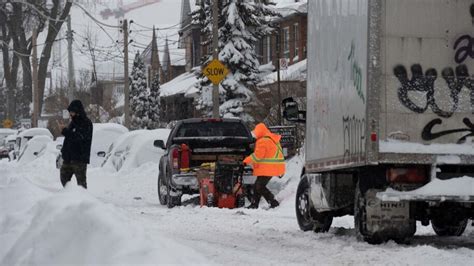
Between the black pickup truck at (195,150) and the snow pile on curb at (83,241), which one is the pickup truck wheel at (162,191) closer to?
the black pickup truck at (195,150)

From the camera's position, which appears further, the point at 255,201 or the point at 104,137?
the point at 104,137

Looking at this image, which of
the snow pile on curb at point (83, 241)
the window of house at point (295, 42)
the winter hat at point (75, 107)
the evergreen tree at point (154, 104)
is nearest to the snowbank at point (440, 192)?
the snow pile on curb at point (83, 241)

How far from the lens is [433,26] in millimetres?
9984

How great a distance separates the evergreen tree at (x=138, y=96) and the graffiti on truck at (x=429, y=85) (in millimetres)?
55776

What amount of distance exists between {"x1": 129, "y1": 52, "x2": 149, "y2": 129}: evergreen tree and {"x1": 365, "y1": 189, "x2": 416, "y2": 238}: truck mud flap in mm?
55307

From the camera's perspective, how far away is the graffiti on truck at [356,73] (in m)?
10.2

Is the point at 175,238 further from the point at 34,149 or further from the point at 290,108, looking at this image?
the point at 34,149

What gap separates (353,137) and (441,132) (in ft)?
3.21

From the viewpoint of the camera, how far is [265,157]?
58.0 feet

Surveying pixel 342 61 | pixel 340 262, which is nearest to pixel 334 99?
pixel 342 61

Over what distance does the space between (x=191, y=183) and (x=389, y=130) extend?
29.6ft

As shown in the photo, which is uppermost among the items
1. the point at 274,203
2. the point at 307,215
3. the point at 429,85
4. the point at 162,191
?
the point at 429,85

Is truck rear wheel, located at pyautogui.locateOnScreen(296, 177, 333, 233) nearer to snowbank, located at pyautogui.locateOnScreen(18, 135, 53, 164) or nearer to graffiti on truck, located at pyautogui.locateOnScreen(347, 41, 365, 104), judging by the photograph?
graffiti on truck, located at pyautogui.locateOnScreen(347, 41, 365, 104)

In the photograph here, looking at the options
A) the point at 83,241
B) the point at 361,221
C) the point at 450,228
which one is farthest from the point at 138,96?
the point at 83,241
